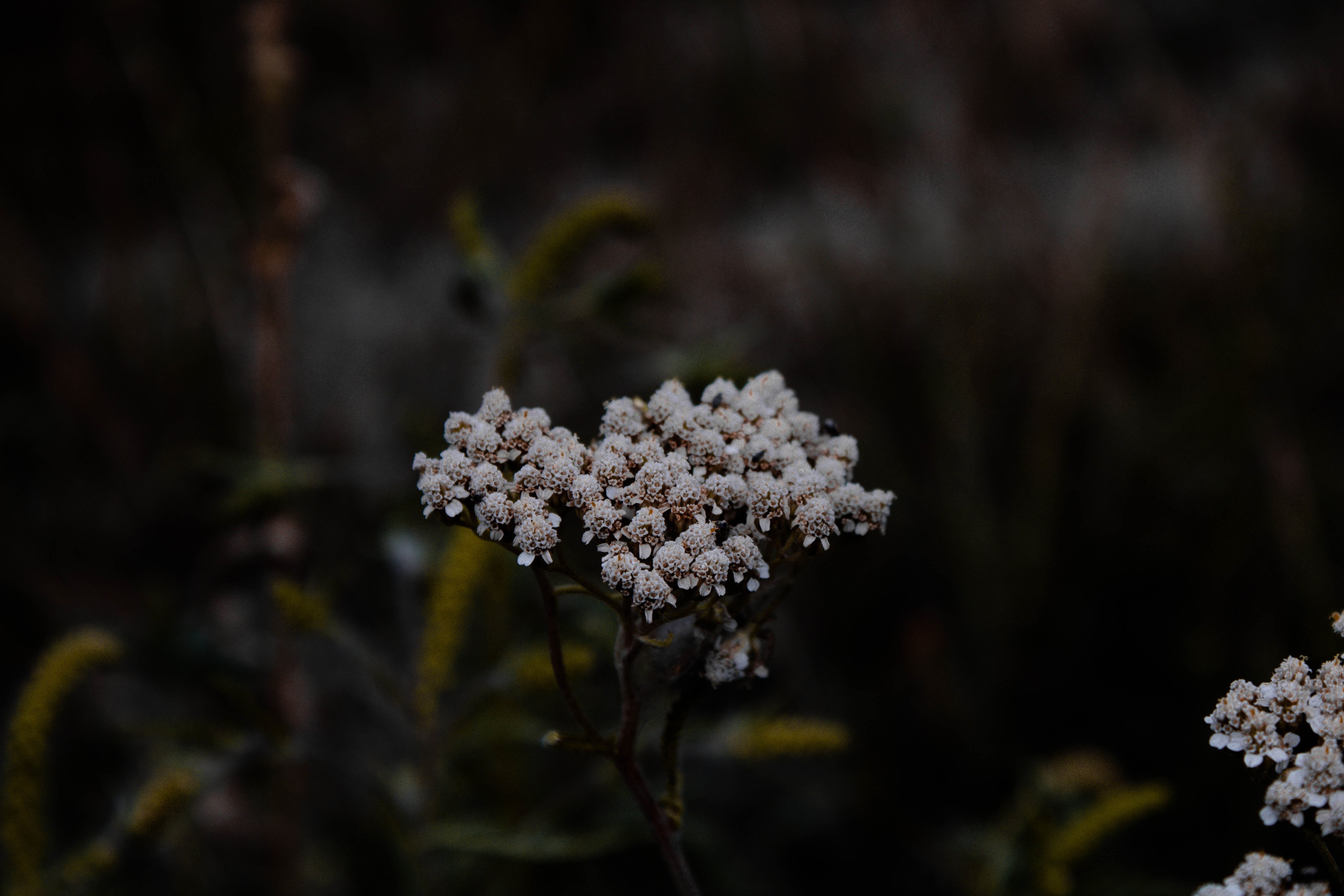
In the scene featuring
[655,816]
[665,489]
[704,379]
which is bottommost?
[655,816]

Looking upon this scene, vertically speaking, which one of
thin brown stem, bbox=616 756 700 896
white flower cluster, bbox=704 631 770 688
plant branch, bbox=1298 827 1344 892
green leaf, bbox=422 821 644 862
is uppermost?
green leaf, bbox=422 821 644 862

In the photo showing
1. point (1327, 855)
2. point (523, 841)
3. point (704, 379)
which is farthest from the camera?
point (704, 379)

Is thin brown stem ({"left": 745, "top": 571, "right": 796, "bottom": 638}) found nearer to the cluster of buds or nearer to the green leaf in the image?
the cluster of buds

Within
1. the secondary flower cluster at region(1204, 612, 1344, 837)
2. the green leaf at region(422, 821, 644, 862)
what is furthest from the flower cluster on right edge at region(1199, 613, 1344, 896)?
the green leaf at region(422, 821, 644, 862)

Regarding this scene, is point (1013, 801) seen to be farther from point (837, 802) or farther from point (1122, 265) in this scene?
point (1122, 265)

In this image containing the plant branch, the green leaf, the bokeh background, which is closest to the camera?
the plant branch

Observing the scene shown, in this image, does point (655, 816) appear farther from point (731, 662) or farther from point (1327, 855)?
point (1327, 855)

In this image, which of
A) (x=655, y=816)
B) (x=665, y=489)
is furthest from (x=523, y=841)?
(x=665, y=489)

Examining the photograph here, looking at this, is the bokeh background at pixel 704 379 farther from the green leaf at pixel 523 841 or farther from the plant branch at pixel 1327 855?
the plant branch at pixel 1327 855
